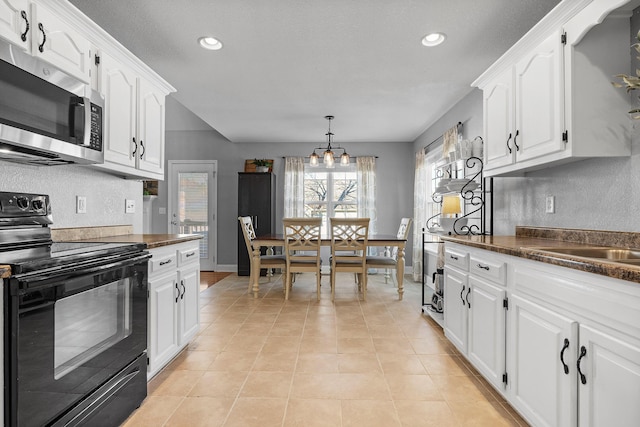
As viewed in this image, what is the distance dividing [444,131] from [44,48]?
4191 mm

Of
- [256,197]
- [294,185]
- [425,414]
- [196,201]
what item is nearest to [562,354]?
[425,414]

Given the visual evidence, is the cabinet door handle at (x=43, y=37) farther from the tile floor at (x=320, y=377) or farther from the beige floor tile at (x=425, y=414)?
the beige floor tile at (x=425, y=414)

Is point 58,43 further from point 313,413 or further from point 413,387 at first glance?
point 413,387

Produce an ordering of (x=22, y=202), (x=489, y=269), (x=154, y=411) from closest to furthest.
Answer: (x=22, y=202) < (x=154, y=411) < (x=489, y=269)

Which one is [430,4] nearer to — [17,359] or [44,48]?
[44,48]

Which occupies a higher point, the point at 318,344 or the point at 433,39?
the point at 433,39

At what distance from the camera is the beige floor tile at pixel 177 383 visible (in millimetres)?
2049

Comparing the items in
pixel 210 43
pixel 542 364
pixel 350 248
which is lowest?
pixel 542 364

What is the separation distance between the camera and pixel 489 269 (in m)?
1.98

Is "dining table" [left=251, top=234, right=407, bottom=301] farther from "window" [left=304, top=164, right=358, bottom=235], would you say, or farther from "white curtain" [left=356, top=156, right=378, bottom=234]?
"window" [left=304, top=164, right=358, bottom=235]

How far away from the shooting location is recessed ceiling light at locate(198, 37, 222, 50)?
266 cm

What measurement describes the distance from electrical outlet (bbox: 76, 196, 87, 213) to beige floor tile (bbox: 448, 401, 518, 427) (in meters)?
2.55

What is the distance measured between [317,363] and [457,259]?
4.01 ft

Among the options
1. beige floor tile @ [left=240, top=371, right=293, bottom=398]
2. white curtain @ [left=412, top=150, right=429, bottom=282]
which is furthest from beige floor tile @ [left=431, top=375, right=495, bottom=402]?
white curtain @ [left=412, top=150, right=429, bottom=282]
